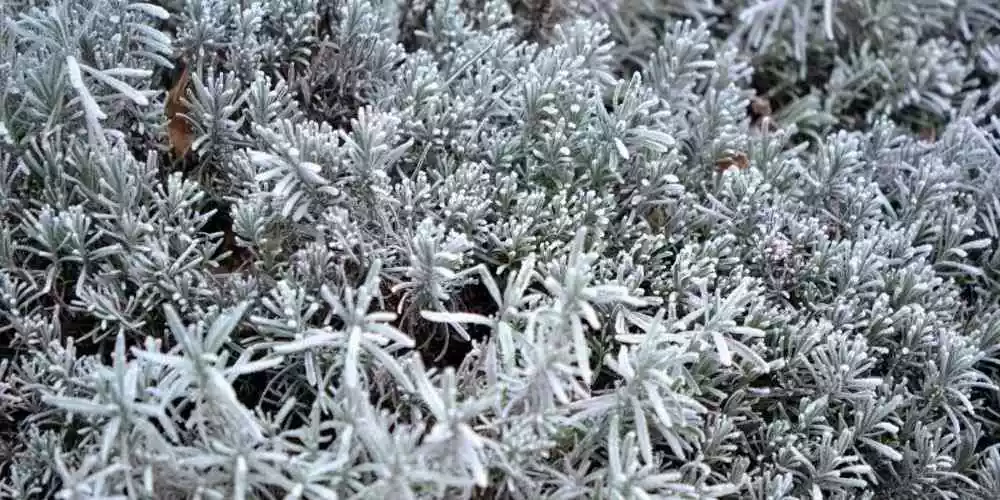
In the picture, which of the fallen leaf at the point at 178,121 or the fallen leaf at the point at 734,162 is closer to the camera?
the fallen leaf at the point at 178,121

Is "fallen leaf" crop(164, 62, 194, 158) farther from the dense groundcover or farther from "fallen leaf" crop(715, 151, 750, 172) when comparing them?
"fallen leaf" crop(715, 151, 750, 172)

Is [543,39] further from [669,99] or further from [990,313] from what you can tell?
[990,313]

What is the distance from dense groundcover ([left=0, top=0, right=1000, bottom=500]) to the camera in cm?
164

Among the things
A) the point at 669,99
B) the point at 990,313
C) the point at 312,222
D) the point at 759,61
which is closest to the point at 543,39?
the point at 669,99

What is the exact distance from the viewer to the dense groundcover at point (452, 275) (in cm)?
164

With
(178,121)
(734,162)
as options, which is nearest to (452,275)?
(178,121)

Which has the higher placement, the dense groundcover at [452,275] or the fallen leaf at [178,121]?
the fallen leaf at [178,121]

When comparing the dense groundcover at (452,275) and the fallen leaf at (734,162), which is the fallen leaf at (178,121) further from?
the fallen leaf at (734,162)

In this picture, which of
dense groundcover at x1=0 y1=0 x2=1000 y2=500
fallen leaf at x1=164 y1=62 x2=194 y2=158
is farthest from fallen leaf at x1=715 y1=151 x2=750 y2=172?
fallen leaf at x1=164 y1=62 x2=194 y2=158

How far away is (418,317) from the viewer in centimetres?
201

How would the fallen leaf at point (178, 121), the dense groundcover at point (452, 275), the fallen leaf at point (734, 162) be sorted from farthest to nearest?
the fallen leaf at point (734, 162) < the fallen leaf at point (178, 121) < the dense groundcover at point (452, 275)

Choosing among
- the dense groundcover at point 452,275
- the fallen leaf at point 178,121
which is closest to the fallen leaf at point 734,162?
the dense groundcover at point 452,275

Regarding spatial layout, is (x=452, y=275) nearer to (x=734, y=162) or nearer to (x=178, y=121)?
(x=178, y=121)

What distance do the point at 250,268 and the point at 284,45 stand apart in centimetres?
61
